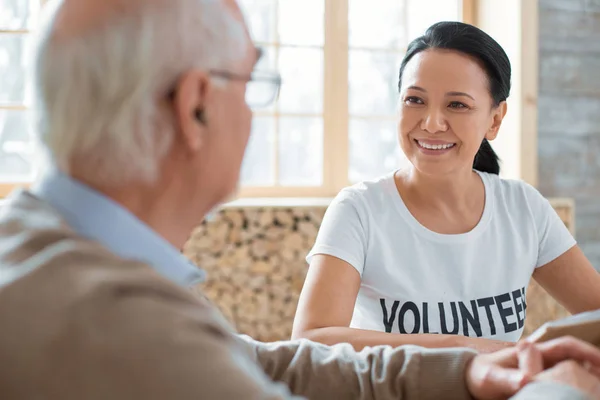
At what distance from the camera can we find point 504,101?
6.07 feet

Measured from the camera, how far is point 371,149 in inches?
147

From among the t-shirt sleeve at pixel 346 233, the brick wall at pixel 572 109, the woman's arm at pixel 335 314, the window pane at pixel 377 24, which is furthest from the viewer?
the window pane at pixel 377 24

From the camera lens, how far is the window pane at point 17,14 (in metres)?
3.30

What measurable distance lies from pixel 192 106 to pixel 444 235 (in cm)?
101

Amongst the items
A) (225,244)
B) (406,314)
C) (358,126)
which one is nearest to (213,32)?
(406,314)

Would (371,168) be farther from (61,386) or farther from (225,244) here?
(61,386)

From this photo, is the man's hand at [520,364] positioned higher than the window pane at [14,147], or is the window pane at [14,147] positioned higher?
the window pane at [14,147]

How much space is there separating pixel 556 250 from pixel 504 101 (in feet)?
1.41

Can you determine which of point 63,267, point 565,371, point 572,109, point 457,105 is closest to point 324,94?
point 572,109

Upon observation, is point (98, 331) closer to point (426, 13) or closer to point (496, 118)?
point (496, 118)

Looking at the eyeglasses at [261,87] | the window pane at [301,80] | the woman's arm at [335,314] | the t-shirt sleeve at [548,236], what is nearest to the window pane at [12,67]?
the window pane at [301,80]

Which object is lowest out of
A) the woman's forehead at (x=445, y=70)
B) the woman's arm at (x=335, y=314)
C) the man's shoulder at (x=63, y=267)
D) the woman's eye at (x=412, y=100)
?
the woman's arm at (x=335, y=314)

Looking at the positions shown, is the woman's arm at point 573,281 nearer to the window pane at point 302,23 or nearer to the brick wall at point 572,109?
the brick wall at point 572,109

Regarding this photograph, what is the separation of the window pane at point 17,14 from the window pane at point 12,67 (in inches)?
Answer: 2.1
